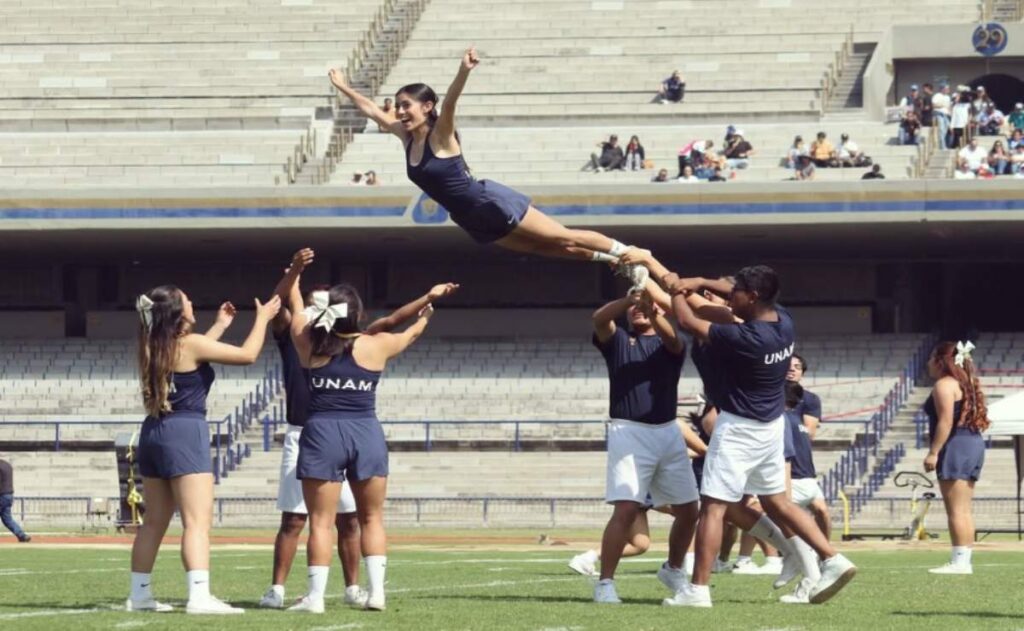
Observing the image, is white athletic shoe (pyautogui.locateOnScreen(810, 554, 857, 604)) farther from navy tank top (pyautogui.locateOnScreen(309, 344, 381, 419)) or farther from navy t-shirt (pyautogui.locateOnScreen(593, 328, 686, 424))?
navy tank top (pyautogui.locateOnScreen(309, 344, 381, 419))

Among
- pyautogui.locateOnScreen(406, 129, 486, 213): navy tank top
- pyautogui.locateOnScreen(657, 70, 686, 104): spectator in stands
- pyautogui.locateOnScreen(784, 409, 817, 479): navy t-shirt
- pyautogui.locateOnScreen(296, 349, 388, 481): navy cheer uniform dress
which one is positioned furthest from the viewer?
pyautogui.locateOnScreen(657, 70, 686, 104): spectator in stands

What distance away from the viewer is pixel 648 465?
12.4 meters

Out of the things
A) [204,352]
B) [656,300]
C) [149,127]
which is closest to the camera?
[204,352]

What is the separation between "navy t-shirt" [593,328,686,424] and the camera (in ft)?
40.9

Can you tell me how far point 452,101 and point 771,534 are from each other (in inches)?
147

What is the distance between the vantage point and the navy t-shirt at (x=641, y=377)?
12.5m

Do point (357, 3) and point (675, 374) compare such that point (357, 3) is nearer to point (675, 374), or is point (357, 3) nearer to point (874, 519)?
point (874, 519)

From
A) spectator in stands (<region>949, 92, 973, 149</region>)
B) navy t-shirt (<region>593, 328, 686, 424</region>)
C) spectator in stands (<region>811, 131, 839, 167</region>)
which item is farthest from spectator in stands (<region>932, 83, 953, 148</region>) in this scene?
navy t-shirt (<region>593, 328, 686, 424</region>)

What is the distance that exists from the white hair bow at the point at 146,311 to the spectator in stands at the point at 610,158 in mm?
30489

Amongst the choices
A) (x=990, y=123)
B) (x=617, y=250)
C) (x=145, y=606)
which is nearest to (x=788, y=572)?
(x=617, y=250)

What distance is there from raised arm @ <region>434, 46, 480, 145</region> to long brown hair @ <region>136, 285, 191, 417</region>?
1.82 meters

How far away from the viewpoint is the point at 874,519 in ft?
100

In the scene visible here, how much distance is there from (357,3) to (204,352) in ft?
134

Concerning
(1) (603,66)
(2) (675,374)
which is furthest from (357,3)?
(2) (675,374)
